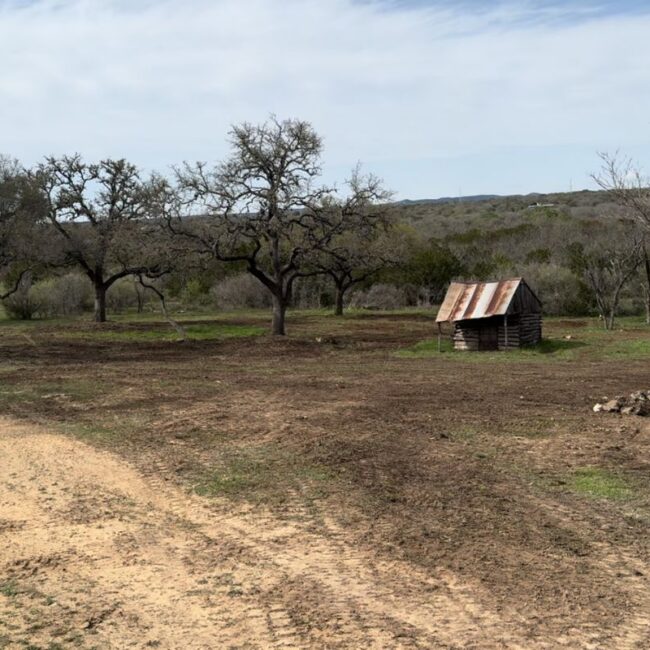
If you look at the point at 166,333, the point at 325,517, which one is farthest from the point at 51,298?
the point at 325,517

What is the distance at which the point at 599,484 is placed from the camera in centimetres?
754

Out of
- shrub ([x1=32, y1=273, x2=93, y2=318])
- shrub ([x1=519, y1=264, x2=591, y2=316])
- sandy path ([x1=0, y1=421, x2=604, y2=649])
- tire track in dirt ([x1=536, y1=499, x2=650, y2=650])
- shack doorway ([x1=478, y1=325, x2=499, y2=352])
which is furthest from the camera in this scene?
shrub ([x1=32, y1=273, x2=93, y2=318])

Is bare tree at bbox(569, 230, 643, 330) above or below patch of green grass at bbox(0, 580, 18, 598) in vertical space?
above

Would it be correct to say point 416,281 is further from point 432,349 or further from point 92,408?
point 92,408

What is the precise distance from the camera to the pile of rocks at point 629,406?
1119 centimetres

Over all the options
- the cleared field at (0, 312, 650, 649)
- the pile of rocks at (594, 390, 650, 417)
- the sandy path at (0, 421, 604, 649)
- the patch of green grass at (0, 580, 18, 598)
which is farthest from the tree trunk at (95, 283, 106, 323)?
the patch of green grass at (0, 580, 18, 598)

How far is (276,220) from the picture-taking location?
26.7m

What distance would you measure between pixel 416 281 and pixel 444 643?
1710 inches

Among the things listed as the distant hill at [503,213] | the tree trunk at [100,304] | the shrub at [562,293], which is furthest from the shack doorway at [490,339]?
the distant hill at [503,213]

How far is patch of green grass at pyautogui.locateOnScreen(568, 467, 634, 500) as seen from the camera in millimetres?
7191

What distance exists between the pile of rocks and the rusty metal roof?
10.1 metres

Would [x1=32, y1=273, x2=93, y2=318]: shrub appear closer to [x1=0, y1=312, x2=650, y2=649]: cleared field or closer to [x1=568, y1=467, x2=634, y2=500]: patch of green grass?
[x1=0, y1=312, x2=650, y2=649]: cleared field

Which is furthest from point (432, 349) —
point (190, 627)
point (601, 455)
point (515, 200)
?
point (515, 200)

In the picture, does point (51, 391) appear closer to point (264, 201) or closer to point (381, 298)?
point (264, 201)
